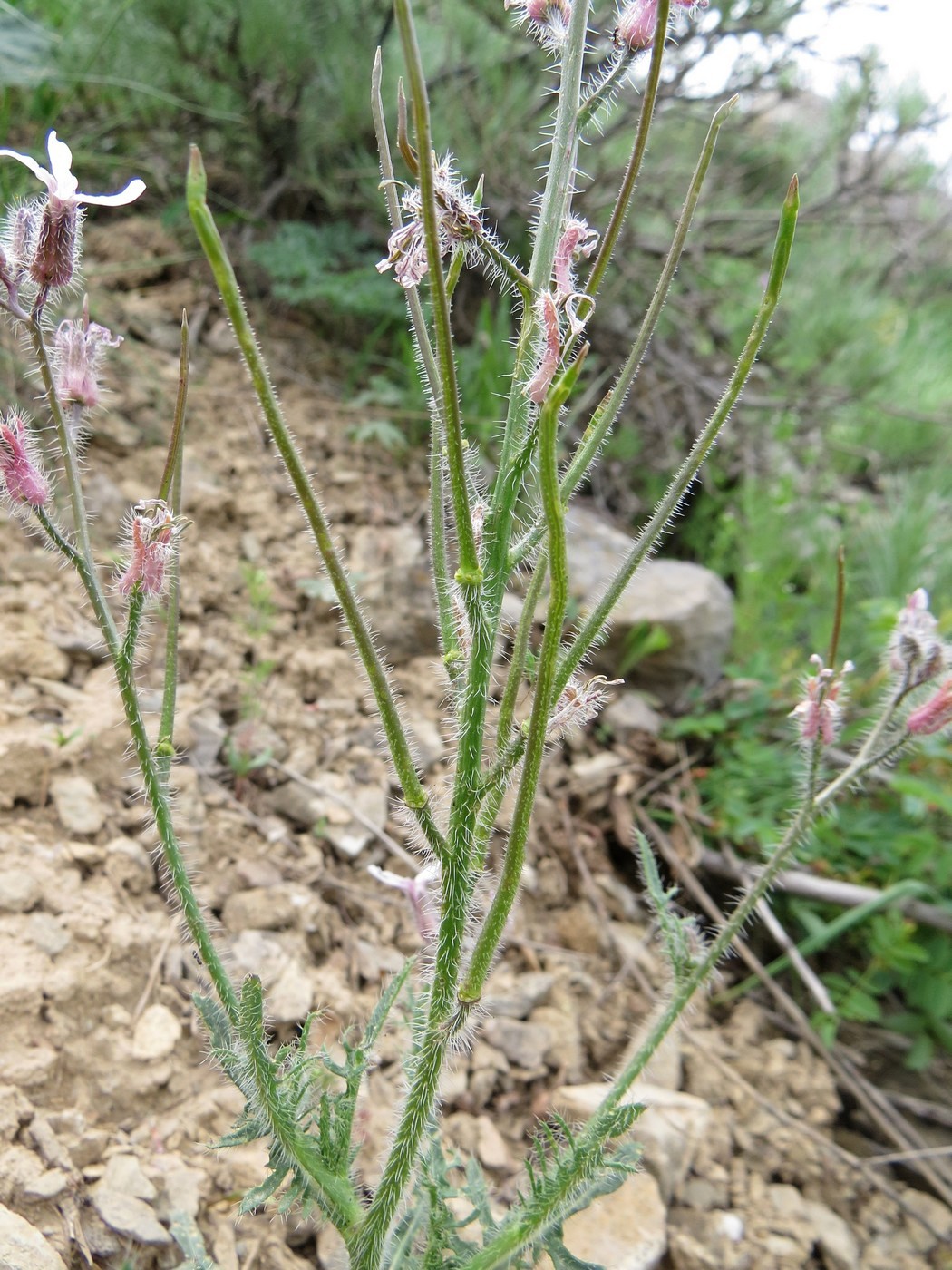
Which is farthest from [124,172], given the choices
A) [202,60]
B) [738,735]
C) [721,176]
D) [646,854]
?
[646,854]

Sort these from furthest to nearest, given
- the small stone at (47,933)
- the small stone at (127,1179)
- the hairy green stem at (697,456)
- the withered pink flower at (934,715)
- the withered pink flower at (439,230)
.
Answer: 1. the small stone at (47,933)
2. the small stone at (127,1179)
3. the withered pink flower at (934,715)
4. the withered pink flower at (439,230)
5. the hairy green stem at (697,456)

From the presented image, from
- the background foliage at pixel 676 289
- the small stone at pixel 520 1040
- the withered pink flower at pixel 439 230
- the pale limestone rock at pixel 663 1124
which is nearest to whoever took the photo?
the withered pink flower at pixel 439 230

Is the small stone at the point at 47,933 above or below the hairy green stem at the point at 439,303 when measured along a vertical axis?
below

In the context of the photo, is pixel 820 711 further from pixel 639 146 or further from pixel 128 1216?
pixel 128 1216

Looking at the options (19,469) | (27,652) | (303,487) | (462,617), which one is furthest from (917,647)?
(27,652)

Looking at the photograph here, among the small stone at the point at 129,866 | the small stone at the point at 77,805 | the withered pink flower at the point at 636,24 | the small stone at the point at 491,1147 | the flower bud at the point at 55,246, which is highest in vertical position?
the withered pink flower at the point at 636,24

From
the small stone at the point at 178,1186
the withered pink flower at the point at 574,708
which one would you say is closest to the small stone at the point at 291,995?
the small stone at the point at 178,1186

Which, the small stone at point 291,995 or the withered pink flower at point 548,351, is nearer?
the withered pink flower at point 548,351

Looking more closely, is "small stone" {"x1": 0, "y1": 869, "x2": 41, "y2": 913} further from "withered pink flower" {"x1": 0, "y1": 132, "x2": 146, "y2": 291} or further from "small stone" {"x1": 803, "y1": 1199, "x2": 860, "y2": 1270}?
"small stone" {"x1": 803, "y1": 1199, "x2": 860, "y2": 1270}

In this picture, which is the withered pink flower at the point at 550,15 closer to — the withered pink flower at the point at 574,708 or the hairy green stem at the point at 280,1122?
the withered pink flower at the point at 574,708
